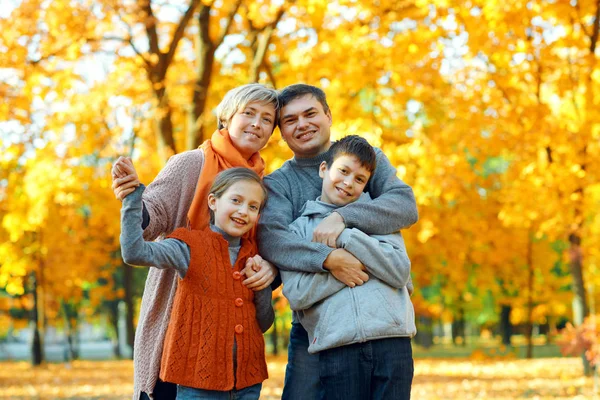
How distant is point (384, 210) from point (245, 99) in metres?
0.83

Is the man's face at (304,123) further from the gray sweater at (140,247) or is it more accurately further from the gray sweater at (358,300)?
the gray sweater at (140,247)

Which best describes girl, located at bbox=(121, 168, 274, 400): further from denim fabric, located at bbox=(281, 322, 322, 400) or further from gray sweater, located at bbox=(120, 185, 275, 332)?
denim fabric, located at bbox=(281, 322, 322, 400)

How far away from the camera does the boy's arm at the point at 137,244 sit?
280 cm

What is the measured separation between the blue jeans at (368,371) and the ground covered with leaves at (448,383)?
25.7 ft

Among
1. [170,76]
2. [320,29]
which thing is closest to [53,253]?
[170,76]

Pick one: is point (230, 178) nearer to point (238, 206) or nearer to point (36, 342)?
point (238, 206)

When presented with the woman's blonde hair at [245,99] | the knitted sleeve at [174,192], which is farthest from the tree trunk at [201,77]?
the knitted sleeve at [174,192]

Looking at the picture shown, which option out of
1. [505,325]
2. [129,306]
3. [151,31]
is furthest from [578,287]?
[505,325]

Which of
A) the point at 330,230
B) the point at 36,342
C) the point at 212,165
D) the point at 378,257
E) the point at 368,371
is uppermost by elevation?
the point at 212,165

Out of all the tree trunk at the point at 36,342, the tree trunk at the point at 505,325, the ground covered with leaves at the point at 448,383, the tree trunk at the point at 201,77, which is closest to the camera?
the tree trunk at the point at 201,77

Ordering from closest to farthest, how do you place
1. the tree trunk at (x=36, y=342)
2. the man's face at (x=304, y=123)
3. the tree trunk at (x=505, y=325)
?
the man's face at (x=304, y=123), the tree trunk at (x=36, y=342), the tree trunk at (x=505, y=325)

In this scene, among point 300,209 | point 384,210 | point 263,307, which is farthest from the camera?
point 300,209

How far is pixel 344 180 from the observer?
3.17m

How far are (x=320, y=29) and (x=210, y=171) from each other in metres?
9.05
